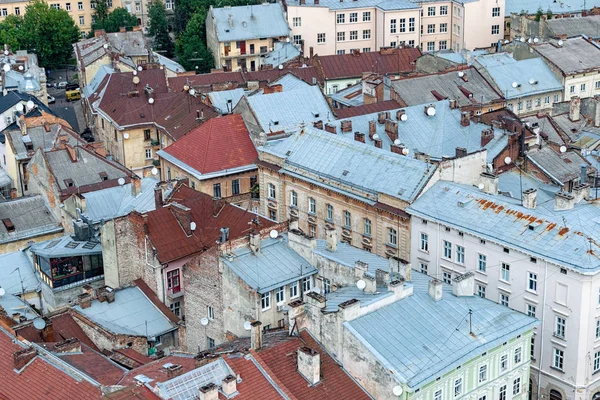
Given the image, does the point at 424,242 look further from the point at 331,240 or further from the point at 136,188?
the point at 136,188

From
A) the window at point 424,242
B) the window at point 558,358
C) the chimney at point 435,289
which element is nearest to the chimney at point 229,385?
the chimney at point 435,289

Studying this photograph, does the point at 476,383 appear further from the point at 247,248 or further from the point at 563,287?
the point at 247,248

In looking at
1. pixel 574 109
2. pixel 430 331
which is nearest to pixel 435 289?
pixel 430 331

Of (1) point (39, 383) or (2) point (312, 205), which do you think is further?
(2) point (312, 205)

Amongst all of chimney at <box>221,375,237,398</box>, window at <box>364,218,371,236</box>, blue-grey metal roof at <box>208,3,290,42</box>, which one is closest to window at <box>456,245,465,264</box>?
window at <box>364,218,371,236</box>

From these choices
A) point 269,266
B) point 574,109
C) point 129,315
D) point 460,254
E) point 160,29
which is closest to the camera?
point 269,266

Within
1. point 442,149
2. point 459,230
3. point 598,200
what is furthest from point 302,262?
point 442,149

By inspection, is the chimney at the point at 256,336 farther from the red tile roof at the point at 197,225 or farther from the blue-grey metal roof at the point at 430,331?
the red tile roof at the point at 197,225
